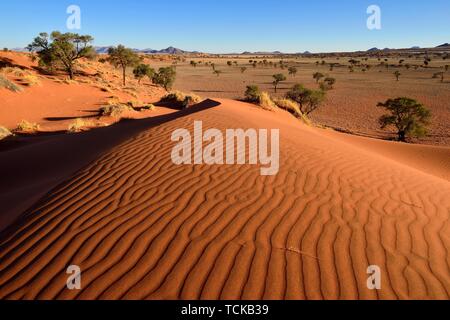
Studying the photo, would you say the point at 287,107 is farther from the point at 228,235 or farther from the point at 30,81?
the point at 30,81

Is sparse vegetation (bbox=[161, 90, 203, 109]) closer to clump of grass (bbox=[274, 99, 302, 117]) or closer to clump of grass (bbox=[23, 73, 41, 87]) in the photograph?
clump of grass (bbox=[274, 99, 302, 117])

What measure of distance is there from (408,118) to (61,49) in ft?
96.0

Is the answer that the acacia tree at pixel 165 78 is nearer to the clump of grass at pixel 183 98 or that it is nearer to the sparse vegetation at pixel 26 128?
the clump of grass at pixel 183 98

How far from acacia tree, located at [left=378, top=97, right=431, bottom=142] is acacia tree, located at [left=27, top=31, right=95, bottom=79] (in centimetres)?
2646

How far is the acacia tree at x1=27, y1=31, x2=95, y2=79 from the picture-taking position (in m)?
28.6

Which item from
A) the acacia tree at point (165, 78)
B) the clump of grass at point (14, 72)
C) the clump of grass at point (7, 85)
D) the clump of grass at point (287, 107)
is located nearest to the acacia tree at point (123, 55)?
the acacia tree at point (165, 78)

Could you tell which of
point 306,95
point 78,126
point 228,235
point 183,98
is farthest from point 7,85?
point 228,235

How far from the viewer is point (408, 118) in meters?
19.5

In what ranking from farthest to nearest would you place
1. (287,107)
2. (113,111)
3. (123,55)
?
1. (123,55)
2. (287,107)
3. (113,111)

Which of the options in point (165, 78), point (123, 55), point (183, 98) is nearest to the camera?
point (183, 98)

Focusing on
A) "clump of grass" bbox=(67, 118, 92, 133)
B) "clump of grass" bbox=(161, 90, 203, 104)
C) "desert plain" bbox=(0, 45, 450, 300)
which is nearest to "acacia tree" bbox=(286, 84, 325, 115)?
"clump of grass" bbox=(161, 90, 203, 104)
